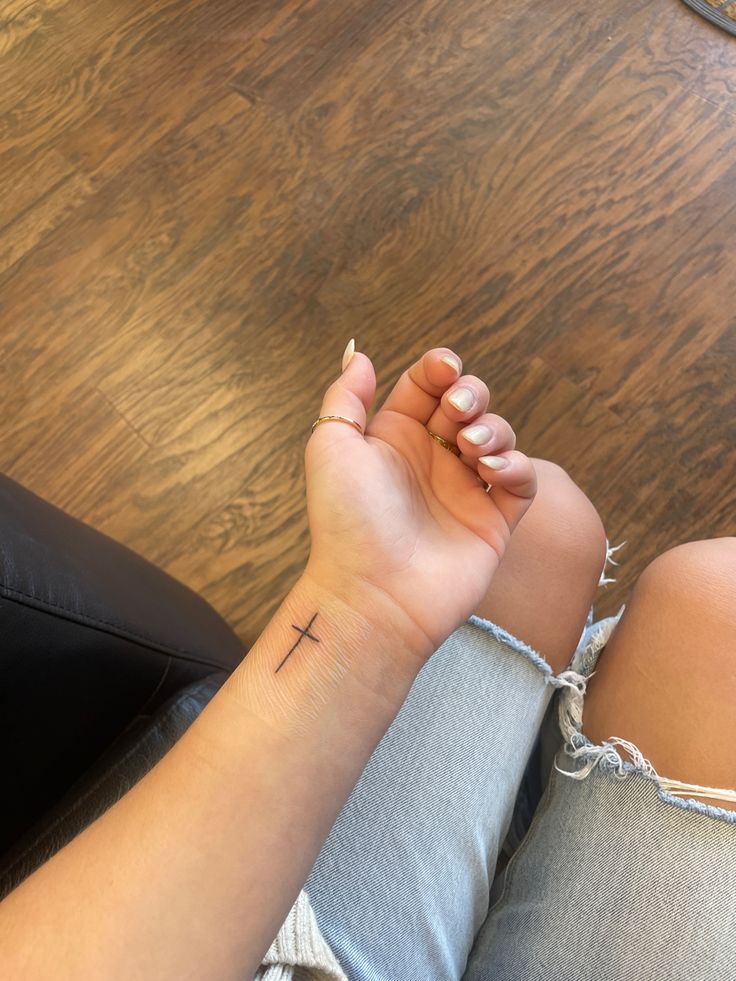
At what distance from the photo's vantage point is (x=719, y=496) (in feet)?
3.58

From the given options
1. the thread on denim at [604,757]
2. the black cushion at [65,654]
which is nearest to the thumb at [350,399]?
the black cushion at [65,654]

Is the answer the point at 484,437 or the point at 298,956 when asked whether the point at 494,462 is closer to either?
the point at 484,437

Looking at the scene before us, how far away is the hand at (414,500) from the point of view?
61 cm

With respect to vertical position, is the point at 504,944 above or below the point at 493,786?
below

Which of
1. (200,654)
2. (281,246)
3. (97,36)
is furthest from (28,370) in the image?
(200,654)

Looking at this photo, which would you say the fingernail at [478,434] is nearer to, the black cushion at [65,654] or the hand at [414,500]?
the hand at [414,500]

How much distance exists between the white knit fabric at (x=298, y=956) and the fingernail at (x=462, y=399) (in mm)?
428

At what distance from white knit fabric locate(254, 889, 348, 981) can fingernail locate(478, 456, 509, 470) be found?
392mm

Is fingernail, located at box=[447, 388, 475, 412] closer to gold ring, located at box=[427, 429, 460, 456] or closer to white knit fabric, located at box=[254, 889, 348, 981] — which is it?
gold ring, located at box=[427, 429, 460, 456]

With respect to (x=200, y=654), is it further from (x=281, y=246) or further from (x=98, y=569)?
(x=281, y=246)

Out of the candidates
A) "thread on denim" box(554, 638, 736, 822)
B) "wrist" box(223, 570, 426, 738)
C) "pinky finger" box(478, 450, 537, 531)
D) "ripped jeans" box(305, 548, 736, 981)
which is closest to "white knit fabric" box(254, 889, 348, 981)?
"ripped jeans" box(305, 548, 736, 981)

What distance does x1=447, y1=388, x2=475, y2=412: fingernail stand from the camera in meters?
0.62

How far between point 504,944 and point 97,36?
1.66m

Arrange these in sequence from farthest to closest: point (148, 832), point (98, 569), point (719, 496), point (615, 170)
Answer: point (615, 170) < point (719, 496) < point (98, 569) < point (148, 832)
